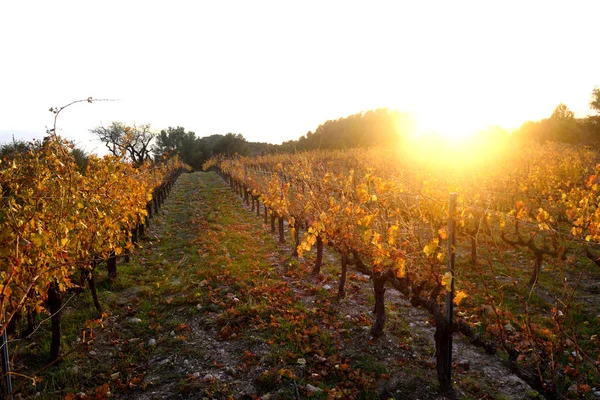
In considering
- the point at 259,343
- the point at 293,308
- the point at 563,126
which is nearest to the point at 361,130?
the point at 563,126

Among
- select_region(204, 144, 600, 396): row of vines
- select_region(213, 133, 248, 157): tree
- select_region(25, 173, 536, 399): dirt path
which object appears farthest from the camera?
select_region(213, 133, 248, 157): tree

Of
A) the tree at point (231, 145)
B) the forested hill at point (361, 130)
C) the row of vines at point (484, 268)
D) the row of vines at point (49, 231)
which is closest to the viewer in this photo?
the row of vines at point (49, 231)

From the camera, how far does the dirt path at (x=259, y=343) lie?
482cm

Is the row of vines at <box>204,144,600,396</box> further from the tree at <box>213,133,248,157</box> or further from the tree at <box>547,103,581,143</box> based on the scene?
the tree at <box>213,133,248,157</box>

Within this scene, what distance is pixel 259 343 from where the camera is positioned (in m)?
5.94

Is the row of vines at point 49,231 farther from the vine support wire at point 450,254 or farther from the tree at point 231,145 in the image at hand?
the tree at point 231,145

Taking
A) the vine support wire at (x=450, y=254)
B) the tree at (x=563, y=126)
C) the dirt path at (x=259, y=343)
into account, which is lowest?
the dirt path at (x=259, y=343)

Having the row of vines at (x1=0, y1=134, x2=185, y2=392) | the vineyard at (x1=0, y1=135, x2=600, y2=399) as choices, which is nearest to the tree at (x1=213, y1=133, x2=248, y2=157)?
the vineyard at (x1=0, y1=135, x2=600, y2=399)

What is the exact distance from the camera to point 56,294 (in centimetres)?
550

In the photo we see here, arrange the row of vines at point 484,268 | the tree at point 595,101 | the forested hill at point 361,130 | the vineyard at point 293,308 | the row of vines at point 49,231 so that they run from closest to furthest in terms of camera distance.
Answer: the row of vines at point 49,231, the row of vines at point 484,268, the vineyard at point 293,308, the tree at point 595,101, the forested hill at point 361,130

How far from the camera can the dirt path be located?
4.82 m

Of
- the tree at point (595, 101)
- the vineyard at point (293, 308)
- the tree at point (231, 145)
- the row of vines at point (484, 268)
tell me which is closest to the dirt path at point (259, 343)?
the vineyard at point (293, 308)

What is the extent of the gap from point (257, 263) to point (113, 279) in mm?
3693

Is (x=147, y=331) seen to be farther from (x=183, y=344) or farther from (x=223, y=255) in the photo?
(x=223, y=255)
